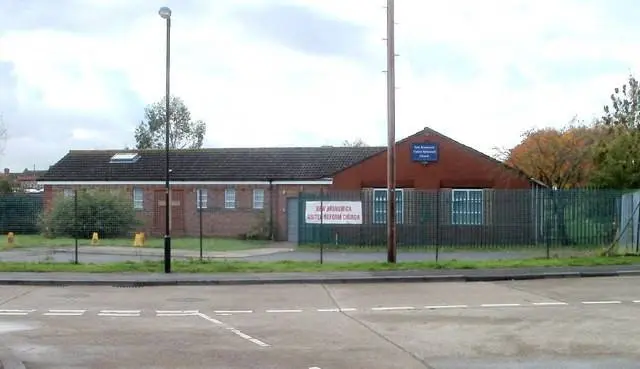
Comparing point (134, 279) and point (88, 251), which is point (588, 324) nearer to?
point (134, 279)

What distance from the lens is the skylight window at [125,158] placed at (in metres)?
46.5

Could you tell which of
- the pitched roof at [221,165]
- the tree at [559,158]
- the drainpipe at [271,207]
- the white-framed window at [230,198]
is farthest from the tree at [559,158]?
the white-framed window at [230,198]

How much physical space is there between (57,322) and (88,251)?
1736cm

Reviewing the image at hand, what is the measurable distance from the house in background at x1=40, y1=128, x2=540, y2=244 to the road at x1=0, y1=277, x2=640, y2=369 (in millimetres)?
13749

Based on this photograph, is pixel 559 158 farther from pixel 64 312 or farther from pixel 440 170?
pixel 64 312

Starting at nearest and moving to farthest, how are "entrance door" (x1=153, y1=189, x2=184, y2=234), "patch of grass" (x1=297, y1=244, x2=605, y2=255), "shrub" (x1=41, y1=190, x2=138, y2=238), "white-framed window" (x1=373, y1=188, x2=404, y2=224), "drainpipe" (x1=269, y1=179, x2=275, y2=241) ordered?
"patch of grass" (x1=297, y1=244, x2=605, y2=255) → "white-framed window" (x1=373, y1=188, x2=404, y2=224) → "shrub" (x1=41, y1=190, x2=138, y2=238) → "drainpipe" (x1=269, y1=179, x2=275, y2=241) → "entrance door" (x1=153, y1=189, x2=184, y2=234)

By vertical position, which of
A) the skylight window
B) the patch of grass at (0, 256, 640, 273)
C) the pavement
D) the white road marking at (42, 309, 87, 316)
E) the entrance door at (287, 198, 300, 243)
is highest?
the skylight window

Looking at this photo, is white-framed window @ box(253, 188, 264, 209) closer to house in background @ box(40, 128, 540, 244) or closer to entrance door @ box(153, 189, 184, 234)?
house in background @ box(40, 128, 540, 244)

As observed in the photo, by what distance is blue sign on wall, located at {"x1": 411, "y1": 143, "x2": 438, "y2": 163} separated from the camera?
1420 inches

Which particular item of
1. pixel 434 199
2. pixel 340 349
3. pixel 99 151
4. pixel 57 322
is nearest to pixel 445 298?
pixel 340 349

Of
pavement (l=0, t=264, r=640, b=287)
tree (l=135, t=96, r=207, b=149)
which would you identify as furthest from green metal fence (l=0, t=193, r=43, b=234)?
tree (l=135, t=96, r=207, b=149)

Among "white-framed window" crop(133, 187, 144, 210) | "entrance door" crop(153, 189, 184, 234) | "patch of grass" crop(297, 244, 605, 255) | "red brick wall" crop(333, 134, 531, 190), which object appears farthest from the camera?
"white-framed window" crop(133, 187, 144, 210)

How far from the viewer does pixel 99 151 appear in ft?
159

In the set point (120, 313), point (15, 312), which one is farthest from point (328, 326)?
point (15, 312)
